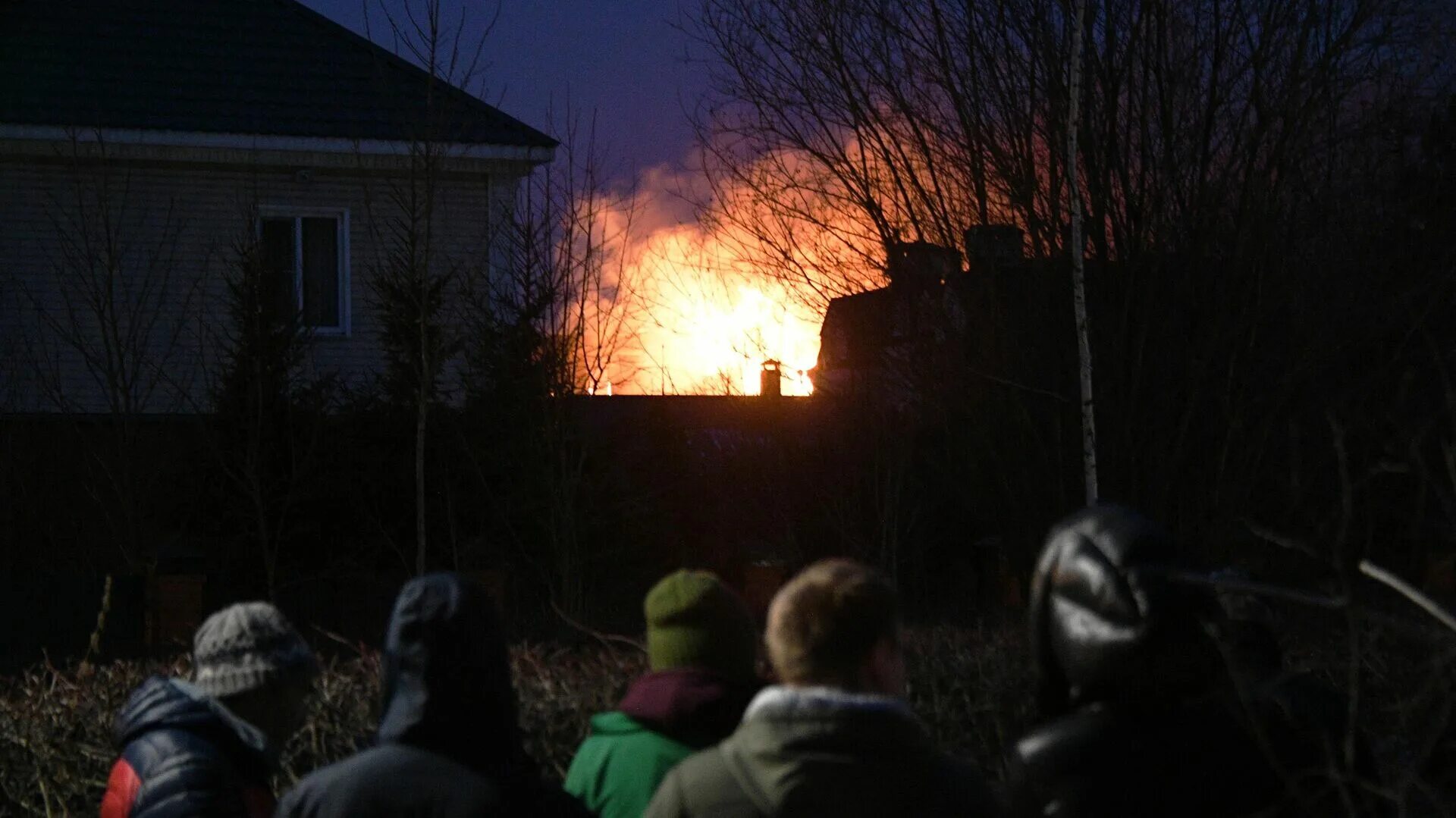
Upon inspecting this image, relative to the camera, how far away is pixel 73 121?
640 inches

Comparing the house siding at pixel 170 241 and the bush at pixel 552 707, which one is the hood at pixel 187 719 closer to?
the bush at pixel 552 707

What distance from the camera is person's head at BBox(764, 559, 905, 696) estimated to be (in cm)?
286

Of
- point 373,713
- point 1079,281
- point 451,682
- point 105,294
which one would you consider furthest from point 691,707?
point 105,294

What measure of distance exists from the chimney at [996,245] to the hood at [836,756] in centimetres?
810

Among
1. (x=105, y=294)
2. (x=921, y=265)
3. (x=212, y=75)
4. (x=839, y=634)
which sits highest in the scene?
(x=212, y=75)

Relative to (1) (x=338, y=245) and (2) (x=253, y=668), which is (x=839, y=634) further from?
(1) (x=338, y=245)

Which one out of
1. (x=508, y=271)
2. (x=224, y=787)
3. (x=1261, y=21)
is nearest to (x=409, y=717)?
(x=224, y=787)

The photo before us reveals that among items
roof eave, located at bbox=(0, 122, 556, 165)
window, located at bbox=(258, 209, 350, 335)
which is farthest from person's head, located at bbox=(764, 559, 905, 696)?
window, located at bbox=(258, 209, 350, 335)

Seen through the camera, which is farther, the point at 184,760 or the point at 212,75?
the point at 212,75

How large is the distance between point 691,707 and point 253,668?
1045 millimetres

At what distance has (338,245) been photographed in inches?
673

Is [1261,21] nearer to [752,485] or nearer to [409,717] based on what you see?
[752,485]

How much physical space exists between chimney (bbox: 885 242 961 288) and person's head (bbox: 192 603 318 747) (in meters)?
7.55

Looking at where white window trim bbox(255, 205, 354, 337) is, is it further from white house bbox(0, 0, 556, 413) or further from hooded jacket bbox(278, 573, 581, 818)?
hooded jacket bbox(278, 573, 581, 818)
